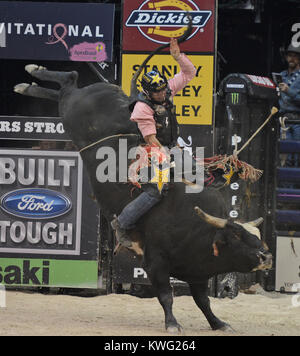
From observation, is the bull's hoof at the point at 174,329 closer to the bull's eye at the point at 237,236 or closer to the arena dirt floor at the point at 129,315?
the arena dirt floor at the point at 129,315

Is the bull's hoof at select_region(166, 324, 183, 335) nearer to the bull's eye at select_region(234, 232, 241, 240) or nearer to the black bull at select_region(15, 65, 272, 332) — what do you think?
the black bull at select_region(15, 65, 272, 332)

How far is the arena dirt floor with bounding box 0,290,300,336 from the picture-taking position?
752cm

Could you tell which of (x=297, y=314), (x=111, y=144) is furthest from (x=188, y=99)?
(x=297, y=314)

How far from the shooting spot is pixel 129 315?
8.78 meters

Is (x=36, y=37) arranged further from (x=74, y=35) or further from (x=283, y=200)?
(x=283, y=200)

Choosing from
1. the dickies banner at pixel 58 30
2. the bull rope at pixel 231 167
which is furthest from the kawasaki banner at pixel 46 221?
the bull rope at pixel 231 167

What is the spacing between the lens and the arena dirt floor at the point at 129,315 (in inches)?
296

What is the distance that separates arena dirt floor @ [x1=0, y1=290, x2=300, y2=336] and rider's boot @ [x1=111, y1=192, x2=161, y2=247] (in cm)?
96

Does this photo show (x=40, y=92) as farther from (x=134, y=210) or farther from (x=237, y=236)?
(x=237, y=236)

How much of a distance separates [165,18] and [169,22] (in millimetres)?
68

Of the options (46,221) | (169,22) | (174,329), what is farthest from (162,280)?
(169,22)

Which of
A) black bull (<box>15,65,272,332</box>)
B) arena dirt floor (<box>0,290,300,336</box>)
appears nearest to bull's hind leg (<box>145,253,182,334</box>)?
black bull (<box>15,65,272,332</box>)

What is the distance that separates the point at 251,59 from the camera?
12.5 metres

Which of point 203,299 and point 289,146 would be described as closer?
point 203,299
